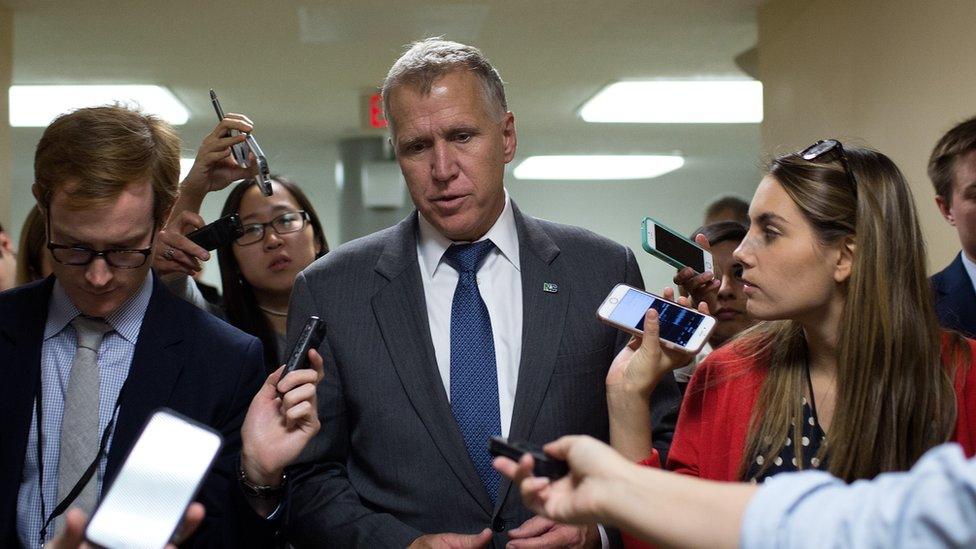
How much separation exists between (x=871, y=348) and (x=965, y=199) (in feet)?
4.49

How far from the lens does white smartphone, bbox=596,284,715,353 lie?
1.93m

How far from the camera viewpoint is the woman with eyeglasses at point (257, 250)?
2.85 meters

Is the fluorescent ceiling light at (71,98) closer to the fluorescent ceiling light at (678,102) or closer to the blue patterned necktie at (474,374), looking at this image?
the fluorescent ceiling light at (678,102)

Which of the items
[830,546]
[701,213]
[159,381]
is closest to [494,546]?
[159,381]

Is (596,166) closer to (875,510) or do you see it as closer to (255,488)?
(255,488)

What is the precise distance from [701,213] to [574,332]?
9.48 meters

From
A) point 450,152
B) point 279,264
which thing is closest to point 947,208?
point 450,152

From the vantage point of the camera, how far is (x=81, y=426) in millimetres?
1946

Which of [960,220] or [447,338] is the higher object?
[960,220]

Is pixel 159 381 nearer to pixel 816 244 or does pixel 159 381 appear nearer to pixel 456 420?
pixel 456 420

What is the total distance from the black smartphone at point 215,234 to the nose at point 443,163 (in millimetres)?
917

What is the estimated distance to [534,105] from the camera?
8.01 m

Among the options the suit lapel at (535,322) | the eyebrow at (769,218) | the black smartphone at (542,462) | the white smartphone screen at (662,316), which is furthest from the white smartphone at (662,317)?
the black smartphone at (542,462)

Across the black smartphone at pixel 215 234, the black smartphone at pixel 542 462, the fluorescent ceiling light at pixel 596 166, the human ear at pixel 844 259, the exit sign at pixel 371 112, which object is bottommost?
the fluorescent ceiling light at pixel 596 166
